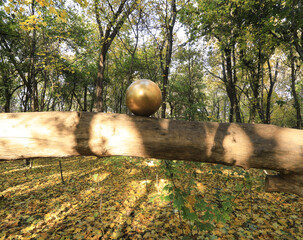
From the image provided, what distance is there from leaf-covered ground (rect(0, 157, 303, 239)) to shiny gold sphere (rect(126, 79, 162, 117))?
1.62 m

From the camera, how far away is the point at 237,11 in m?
7.26

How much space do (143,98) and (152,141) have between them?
594 mm

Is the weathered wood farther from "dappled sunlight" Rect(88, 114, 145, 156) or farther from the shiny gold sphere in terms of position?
the shiny gold sphere

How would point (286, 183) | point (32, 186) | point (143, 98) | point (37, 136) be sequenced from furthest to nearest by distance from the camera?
point (32, 186), point (143, 98), point (286, 183), point (37, 136)

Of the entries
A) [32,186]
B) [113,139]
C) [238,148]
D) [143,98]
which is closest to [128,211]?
[113,139]

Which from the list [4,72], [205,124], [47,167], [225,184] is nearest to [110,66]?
[4,72]

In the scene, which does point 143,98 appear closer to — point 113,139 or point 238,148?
point 113,139

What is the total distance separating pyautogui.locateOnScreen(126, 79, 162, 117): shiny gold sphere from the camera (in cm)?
178

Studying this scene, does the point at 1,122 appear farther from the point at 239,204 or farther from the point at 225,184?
the point at 225,184

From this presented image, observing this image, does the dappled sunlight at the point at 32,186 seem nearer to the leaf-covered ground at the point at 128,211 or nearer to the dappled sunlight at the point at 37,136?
the leaf-covered ground at the point at 128,211

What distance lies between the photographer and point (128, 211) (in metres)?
3.81

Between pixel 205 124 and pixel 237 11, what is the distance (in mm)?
8649

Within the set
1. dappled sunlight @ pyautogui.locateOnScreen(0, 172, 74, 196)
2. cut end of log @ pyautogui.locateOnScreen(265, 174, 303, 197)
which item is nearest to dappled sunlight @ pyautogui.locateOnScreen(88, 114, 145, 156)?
cut end of log @ pyautogui.locateOnScreen(265, 174, 303, 197)

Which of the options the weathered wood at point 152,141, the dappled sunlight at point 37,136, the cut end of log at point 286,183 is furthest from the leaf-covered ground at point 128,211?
the dappled sunlight at point 37,136
